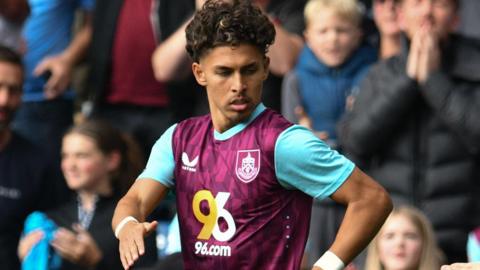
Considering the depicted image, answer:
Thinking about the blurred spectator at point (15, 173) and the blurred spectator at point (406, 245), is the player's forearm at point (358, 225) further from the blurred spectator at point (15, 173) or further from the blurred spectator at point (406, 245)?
the blurred spectator at point (15, 173)

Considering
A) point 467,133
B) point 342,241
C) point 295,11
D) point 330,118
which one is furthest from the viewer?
point 295,11

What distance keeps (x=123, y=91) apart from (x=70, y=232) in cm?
172

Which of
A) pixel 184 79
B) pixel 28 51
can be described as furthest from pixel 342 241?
pixel 28 51

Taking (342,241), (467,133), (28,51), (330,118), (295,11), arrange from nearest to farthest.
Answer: (342,241)
(467,133)
(330,118)
(295,11)
(28,51)

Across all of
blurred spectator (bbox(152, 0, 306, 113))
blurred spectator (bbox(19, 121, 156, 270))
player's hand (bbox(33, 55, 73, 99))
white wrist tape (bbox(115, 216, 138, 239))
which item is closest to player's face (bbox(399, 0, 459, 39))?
blurred spectator (bbox(152, 0, 306, 113))

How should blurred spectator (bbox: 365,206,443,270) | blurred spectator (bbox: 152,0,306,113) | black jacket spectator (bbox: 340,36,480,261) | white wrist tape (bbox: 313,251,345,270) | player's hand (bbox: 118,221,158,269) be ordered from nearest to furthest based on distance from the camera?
player's hand (bbox: 118,221,158,269)
white wrist tape (bbox: 313,251,345,270)
blurred spectator (bbox: 365,206,443,270)
black jacket spectator (bbox: 340,36,480,261)
blurred spectator (bbox: 152,0,306,113)

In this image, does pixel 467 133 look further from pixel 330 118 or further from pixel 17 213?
pixel 17 213

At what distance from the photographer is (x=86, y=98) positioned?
1046 centimetres

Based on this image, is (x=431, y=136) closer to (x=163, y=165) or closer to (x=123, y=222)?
(x=163, y=165)

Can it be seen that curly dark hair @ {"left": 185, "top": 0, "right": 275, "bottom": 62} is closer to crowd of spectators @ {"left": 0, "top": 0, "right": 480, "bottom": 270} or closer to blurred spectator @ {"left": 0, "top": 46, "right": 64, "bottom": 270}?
crowd of spectators @ {"left": 0, "top": 0, "right": 480, "bottom": 270}

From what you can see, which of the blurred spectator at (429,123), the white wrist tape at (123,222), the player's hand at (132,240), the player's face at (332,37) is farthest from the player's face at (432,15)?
the player's hand at (132,240)

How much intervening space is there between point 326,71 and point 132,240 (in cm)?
338

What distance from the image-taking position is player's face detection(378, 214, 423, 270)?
7746mm

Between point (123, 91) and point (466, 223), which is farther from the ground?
point (123, 91)
